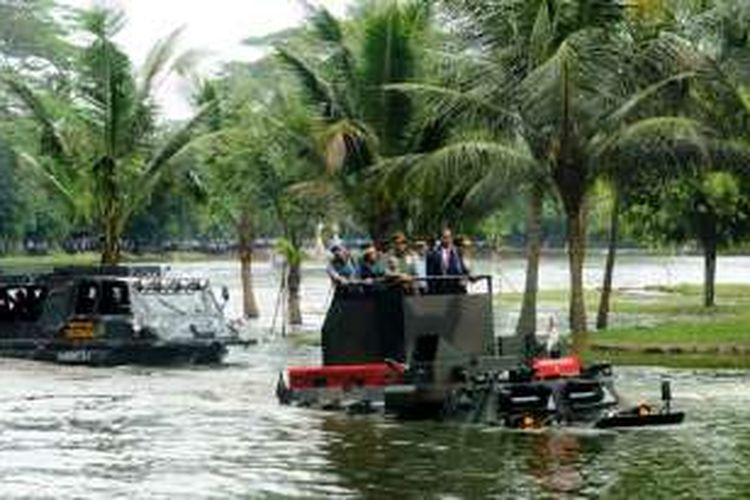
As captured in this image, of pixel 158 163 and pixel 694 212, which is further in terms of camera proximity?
pixel 694 212

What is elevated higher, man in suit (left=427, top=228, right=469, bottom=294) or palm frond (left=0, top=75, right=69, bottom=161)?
palm frond (left=0, top=75, right=69, bottom=161)

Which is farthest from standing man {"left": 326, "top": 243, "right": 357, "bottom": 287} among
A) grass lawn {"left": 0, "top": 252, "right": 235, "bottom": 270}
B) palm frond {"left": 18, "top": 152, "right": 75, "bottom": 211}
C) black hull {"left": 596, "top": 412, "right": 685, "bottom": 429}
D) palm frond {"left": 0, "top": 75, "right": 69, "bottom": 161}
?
grass lawn {"left": 0, "top": 252, "right": 235, "bottom": 270}

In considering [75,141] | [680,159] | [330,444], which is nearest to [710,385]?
[680,159]

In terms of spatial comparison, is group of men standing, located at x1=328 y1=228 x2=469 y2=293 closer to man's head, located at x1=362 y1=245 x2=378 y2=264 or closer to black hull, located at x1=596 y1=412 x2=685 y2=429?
man's head, located at x1=362 y1=245 x2=378 y2=264

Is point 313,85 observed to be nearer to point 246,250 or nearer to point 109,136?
point 109,136

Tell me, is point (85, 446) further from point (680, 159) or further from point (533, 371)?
point (680, 159)

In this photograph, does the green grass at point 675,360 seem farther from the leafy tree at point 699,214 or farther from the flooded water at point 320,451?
the leafy tree at point 699,214

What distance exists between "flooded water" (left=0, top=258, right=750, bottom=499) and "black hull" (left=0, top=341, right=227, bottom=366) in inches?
222

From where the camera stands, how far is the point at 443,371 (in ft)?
78.9

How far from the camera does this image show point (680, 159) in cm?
3497

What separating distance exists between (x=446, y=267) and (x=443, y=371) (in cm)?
219

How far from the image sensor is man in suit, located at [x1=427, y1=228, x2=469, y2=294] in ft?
83.8

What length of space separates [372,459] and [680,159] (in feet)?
53.6

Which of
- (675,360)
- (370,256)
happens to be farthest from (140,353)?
(370,256)
